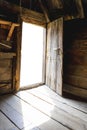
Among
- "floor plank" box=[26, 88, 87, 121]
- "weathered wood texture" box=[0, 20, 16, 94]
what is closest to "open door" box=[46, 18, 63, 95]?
"floor plank" box=[26, 88, 87, 121]

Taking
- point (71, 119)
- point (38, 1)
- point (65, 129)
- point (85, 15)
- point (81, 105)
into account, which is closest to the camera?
point (65, 129)

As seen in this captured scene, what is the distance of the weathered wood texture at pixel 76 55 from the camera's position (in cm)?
342

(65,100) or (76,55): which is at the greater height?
(76,55)

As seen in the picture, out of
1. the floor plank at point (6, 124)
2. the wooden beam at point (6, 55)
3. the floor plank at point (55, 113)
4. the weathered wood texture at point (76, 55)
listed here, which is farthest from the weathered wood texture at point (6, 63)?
the weathered wood texture at point (76, 55)

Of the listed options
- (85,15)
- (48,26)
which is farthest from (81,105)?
(48,26)

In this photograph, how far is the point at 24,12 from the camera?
364 centimetres

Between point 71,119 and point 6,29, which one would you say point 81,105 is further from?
point 6,29

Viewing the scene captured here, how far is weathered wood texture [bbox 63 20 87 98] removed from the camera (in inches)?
135

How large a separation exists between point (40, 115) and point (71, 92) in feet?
4.93

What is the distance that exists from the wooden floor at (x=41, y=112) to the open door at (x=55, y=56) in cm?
38

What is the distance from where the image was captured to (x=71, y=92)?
3.66 metres

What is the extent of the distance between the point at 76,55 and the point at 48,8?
1580mm

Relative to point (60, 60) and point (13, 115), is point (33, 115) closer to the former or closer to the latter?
point (13, 115)

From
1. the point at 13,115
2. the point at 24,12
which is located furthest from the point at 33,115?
the point at 24,12
